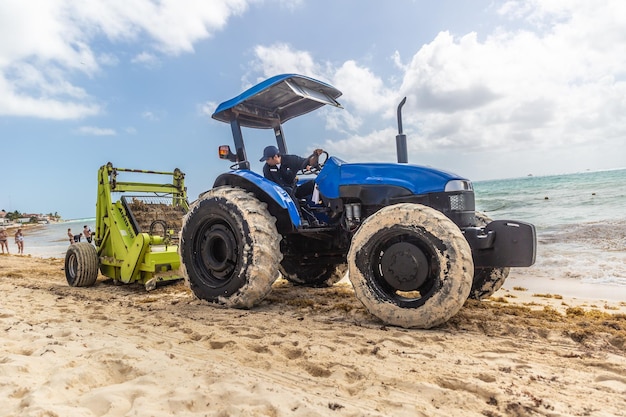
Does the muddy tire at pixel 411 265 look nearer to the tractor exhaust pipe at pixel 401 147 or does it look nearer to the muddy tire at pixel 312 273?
the tractor exhaust pipe at pixel 401 147

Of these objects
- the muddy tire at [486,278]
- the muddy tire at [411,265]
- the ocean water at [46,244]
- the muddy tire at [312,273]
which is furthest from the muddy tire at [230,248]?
the ocean water at [46,244]

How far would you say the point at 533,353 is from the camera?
8.55 feet

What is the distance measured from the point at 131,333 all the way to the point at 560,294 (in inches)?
193

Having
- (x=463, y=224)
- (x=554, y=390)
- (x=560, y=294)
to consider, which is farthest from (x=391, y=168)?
(x=560, y=294)

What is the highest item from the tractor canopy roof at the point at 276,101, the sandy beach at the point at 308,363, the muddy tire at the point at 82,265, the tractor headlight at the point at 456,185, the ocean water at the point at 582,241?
the tractor canopy roof at the point at 276,101

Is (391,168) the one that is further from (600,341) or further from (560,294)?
(560,294)

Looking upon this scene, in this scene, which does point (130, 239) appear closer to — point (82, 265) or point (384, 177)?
point (82, 265)

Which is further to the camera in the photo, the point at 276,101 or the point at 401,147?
the point at 276,101

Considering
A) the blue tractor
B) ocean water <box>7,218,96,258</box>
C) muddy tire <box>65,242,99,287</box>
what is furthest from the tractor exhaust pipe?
ocean water <box>7,218,96,258</box>

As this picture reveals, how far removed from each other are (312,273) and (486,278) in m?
2.24

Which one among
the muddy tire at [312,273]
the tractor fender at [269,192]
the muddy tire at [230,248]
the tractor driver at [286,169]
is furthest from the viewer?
the muddy tire at [312,273]

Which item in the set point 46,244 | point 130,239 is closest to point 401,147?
point 130,239

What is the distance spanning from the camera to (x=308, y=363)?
8.07 feet

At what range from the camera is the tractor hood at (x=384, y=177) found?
3.52m
